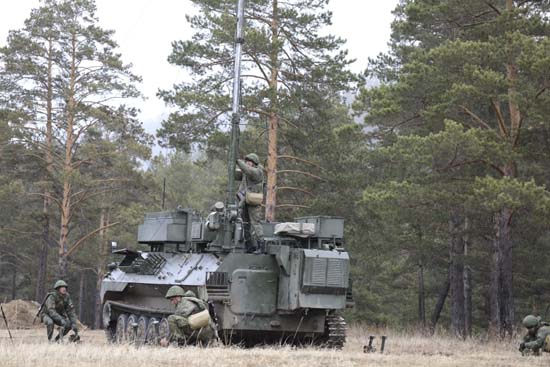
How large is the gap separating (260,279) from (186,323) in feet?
8.50

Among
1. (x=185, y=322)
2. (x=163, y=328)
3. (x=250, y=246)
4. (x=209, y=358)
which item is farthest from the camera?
(x=250, y=246)

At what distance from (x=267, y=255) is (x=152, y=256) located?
10.6ft

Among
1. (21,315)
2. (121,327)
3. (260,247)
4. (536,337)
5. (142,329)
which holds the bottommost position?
(21,315)

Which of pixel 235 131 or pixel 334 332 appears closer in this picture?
pixel 334 332

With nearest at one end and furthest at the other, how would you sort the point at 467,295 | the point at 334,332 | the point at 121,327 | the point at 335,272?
1. the point at 335,272
2. the point at 334,332
3. the point at 121,327
4. the point at 467,295

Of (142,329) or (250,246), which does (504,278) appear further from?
(142,329)

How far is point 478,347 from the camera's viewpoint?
17859 mm

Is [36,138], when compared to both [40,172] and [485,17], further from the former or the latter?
[485,17]

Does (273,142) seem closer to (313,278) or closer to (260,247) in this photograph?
(260,247)

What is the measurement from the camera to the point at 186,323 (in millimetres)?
14227

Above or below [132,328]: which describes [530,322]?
above

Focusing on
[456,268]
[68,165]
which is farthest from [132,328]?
[68,165]

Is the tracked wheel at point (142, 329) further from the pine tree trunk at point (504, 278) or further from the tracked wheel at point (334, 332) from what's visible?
the pine tree trunk at point (504, 278)

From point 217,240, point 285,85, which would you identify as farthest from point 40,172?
point 217,240
